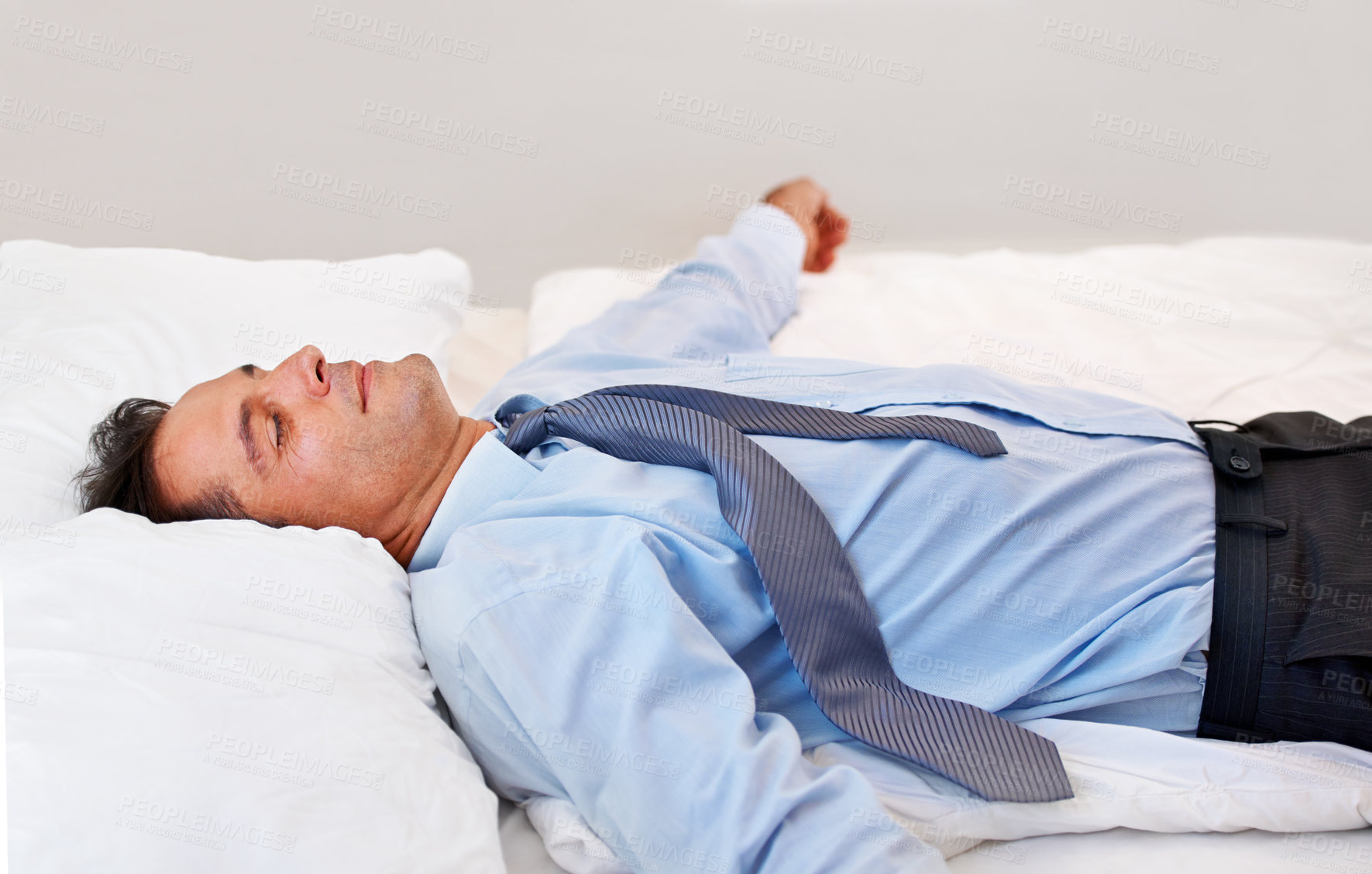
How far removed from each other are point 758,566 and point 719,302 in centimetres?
72

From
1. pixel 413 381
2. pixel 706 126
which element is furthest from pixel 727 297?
pixel 706 126

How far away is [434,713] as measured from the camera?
93 cm

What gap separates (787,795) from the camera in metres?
0.83

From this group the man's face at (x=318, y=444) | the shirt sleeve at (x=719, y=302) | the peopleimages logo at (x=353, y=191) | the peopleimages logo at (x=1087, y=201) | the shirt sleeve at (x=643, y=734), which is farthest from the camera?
the peopleimages logo at (x=1087, y=201)

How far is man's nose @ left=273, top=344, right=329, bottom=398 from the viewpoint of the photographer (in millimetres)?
1106

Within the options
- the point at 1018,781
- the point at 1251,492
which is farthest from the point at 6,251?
the point at 1251,492

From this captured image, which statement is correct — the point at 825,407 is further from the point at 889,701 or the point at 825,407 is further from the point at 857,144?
the point at 857,144

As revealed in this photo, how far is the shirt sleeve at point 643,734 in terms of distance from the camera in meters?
0.83

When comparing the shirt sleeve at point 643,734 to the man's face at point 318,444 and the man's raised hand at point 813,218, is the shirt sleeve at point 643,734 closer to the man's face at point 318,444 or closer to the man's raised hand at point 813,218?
the man's face at point 318,444

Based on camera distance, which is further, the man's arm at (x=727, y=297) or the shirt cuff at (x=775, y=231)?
the shirt cuff at (x=775, y=231)

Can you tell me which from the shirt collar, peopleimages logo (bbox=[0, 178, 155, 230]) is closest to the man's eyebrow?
the shirt collar

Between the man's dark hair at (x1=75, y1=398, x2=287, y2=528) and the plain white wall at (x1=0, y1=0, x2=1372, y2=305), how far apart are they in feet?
2.30

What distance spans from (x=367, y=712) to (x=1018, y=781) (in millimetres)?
605

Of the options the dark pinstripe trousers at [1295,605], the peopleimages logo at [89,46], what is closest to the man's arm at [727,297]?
the dark pinstripe trousers at [1295,605]
